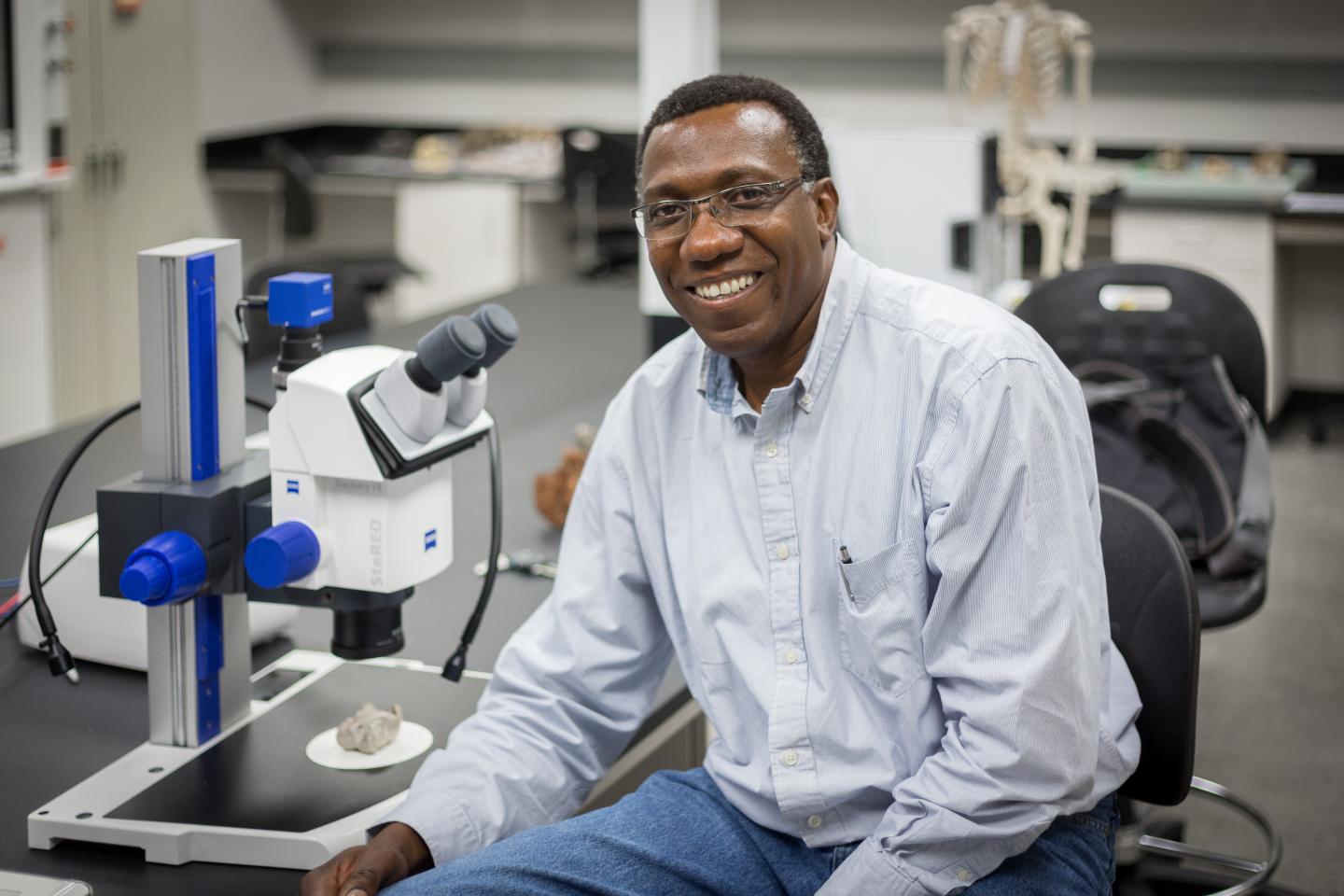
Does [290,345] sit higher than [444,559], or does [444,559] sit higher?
[290,345]

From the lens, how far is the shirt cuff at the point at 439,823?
48.8 inches

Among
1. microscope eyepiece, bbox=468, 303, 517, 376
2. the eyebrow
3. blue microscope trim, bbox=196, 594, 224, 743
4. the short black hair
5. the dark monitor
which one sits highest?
the dark monitor

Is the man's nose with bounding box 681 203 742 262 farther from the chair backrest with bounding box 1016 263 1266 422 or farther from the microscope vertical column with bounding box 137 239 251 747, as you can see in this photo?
the chair backrest with bounding box 1016 263 1266 422

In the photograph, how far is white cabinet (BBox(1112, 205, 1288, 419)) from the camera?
17.0 feet

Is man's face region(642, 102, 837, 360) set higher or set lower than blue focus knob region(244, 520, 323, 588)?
higher

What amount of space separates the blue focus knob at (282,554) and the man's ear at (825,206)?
523 mm

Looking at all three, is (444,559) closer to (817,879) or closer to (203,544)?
(203,544)

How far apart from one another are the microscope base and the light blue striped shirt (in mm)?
74

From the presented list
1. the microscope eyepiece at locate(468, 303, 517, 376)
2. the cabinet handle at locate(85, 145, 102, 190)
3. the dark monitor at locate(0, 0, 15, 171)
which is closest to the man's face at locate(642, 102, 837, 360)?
the microscope eyepiece at locate(468, 303, 517, 376)

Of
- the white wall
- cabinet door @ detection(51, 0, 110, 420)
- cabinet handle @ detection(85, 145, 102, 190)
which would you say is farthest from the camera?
the white wall

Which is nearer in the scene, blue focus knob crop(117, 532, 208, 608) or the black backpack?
blue focus knob crop(117, 532, 208, 608)

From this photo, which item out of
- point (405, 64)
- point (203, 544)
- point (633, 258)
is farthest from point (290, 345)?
point (405, 64)

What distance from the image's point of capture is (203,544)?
A: 50.6 inches

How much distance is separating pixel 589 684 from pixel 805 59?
18.7 feet
